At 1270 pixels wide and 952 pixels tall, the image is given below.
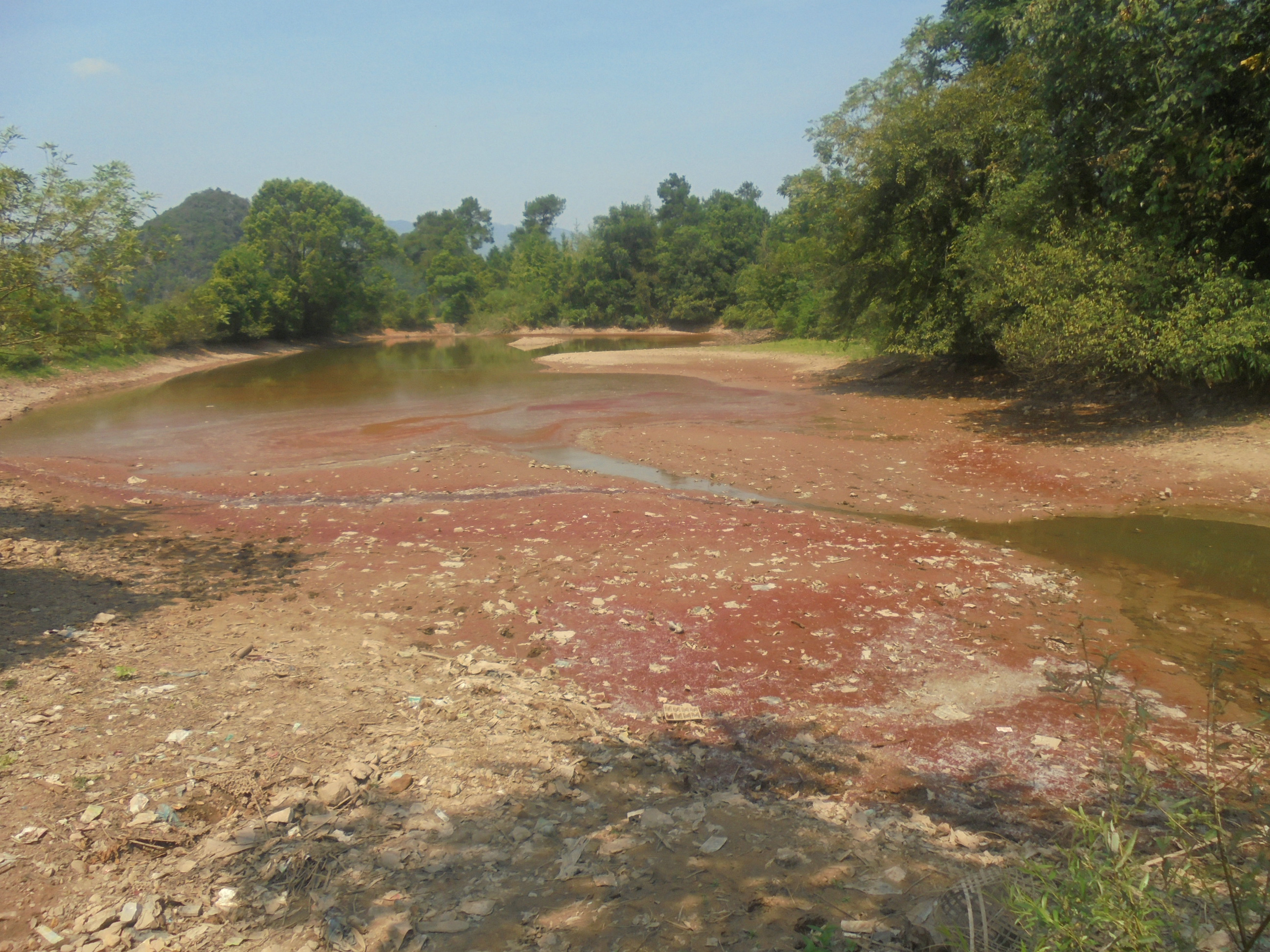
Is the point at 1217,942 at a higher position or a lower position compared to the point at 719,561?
higher

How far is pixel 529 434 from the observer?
21.3 metres

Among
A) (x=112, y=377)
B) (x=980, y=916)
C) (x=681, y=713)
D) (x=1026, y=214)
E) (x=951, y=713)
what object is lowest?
(x=951, y=713)

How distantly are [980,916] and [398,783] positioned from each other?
3.32 m

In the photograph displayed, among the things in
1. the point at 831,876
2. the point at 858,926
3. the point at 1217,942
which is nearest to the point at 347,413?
the point at 831,876

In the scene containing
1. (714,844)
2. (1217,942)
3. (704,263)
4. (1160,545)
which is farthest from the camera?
(704,263)

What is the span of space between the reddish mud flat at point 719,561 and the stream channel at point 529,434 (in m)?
0.29

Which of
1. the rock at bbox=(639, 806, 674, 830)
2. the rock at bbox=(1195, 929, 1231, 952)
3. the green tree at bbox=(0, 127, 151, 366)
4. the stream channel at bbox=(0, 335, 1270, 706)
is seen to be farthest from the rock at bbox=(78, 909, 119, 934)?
the green tree at bbox=(0, 127, 151, 366)

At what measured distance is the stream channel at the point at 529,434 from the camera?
29.8 feet

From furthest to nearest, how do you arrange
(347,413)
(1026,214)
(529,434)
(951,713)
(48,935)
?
1. (347,413)
2. (529,434)
3. (1026,214)
4. (951,713)
5. (48,935)

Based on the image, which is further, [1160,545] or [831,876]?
[1160,545]

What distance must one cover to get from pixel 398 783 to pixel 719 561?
18.5 ft

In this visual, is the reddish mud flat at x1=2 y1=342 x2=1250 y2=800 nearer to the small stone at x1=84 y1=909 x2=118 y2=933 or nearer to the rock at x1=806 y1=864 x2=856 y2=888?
the rock at x1=806 y1=864 x2=856 y2=888

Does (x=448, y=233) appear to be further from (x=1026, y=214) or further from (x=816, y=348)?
(x=1026, y=214)

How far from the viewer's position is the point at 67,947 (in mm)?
3504
